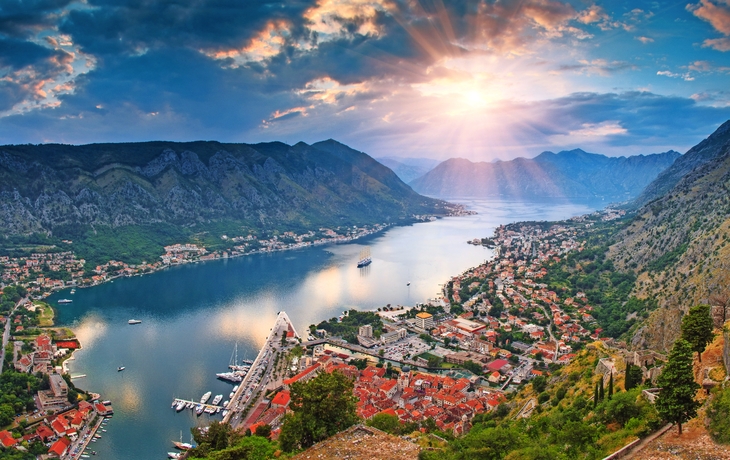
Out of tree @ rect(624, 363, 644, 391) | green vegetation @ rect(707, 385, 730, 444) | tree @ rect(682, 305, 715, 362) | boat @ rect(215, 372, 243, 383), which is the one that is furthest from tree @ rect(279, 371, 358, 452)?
boat @ rect(215, 372, 243, 383)

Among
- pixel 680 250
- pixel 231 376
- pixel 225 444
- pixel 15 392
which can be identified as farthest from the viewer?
pixel 680 250

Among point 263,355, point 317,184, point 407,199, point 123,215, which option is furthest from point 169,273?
point 407,199

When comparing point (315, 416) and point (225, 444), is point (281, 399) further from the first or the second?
point (315, 416)

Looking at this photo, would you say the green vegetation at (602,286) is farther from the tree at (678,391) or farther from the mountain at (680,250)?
the tree at (678,391)

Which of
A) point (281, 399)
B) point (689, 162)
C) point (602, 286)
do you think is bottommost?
point (281, 399)

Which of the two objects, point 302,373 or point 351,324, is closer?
point 302,373

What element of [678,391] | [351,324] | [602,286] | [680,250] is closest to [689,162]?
[602,286]

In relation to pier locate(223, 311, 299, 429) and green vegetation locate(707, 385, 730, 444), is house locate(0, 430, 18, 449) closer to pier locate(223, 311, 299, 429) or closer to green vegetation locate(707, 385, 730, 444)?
pier locate(223, 311, 299, 429)
